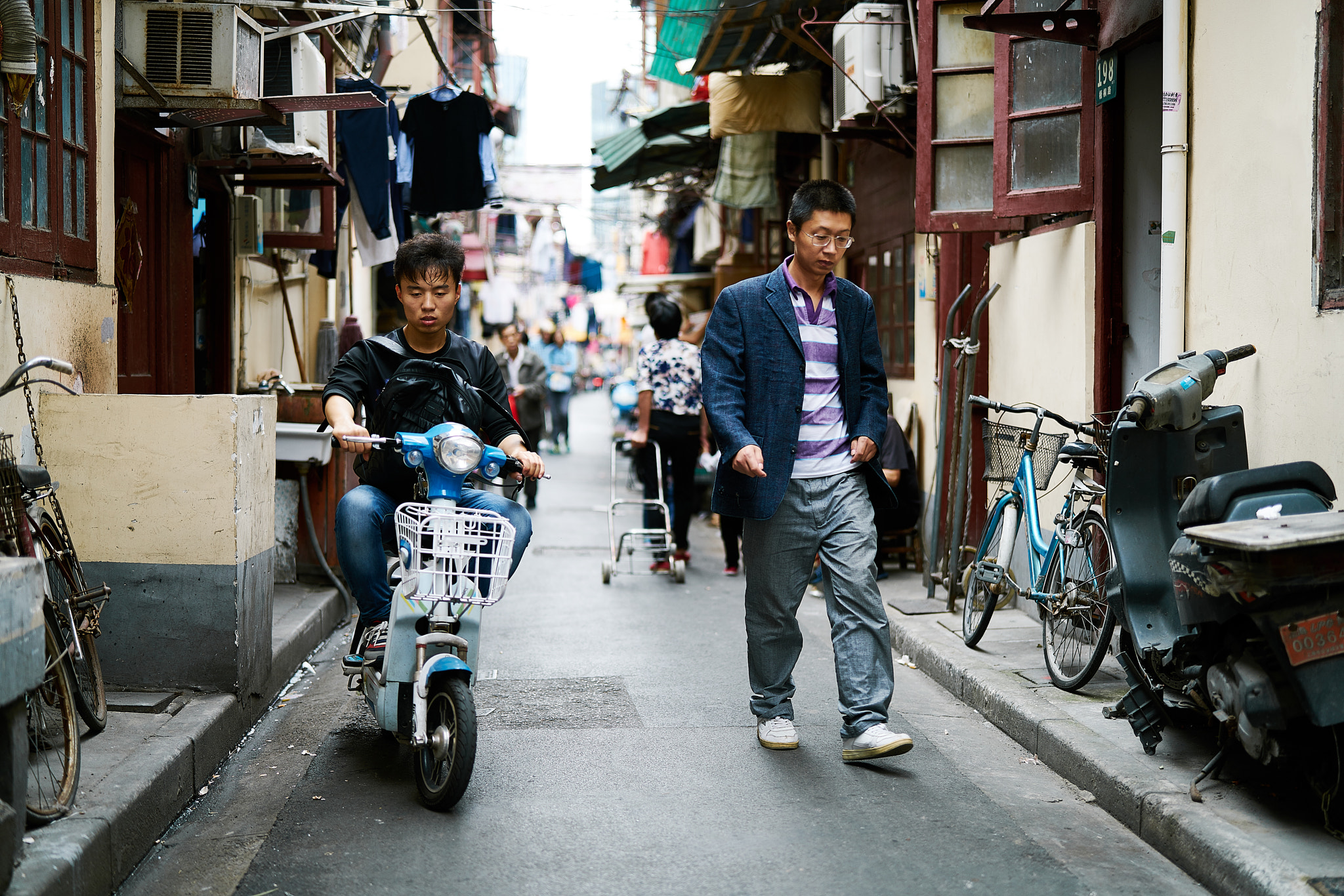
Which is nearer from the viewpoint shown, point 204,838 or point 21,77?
point 204,838

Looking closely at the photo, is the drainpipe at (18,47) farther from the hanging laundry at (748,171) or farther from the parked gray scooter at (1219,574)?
the hanging laundry at (748,171)

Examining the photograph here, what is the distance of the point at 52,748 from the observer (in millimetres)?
4195

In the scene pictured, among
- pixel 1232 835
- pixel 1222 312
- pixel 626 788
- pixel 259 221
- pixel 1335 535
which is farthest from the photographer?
pixel 259 221

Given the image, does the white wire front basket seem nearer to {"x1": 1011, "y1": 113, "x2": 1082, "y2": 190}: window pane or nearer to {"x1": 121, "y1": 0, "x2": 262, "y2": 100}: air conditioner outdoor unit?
{"x1": 121, "y1": 0, "x2": 262, "y2": 100}: air conditioner outdoor unit

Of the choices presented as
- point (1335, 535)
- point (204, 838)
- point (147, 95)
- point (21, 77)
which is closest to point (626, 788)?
point (204, 838)

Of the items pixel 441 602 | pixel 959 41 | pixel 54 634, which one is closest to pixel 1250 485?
pixel 441 602

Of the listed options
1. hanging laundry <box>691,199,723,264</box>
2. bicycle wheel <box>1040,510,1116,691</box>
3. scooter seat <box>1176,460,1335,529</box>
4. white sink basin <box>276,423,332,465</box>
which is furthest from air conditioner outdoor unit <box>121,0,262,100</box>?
hanging laundry <box>691,199,723,264</box>

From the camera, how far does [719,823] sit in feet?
13.7

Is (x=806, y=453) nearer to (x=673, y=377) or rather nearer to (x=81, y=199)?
(x=81, y=199)

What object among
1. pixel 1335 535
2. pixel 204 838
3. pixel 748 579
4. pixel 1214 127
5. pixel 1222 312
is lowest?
pixel 204 838

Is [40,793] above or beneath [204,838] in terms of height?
above

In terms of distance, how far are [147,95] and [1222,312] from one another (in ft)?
19.6

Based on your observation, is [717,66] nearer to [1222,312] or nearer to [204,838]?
[1222,312]

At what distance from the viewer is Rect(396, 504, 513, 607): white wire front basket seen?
4.12m
